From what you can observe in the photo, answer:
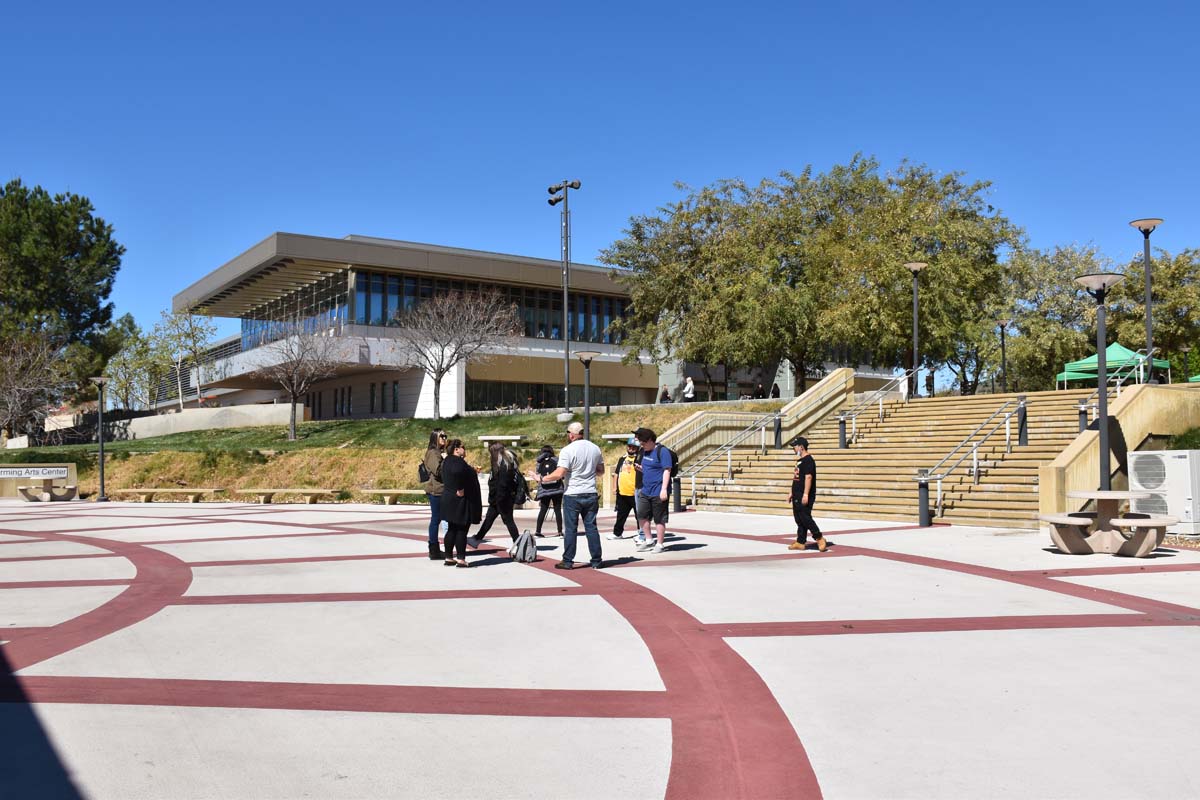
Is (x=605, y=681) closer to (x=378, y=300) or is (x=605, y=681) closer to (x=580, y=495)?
(x=580, y=495)

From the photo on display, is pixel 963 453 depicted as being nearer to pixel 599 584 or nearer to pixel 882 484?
pixel 882 484

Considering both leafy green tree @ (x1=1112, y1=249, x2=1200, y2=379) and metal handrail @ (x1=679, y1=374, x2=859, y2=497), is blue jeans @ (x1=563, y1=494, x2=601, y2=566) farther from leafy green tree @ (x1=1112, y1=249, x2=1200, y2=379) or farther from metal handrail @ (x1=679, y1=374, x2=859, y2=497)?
leafy green tree @ (x1=1112, y1=249, x2=1200, y2=379)

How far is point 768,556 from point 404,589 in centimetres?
483

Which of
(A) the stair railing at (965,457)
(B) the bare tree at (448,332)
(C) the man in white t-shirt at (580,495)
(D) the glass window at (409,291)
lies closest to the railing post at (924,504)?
(A) the stair railing at (965,457)

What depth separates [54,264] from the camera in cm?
5741

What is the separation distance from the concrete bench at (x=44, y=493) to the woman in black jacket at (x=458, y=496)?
23.4m

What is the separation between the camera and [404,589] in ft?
30.9

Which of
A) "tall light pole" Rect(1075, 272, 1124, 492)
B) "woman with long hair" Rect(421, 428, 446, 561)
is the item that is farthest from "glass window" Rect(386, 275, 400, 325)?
"tall light pole" Rect(1075, 272, 1124, 492)

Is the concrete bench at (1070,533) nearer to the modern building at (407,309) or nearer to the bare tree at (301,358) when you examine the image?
the modern building at (407,309)

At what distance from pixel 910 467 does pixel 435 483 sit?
11722 mm

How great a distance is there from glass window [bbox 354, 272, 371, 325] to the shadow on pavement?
46.6 meters

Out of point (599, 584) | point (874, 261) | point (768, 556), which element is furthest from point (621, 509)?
point (874, 261)

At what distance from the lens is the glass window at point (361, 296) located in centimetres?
5053

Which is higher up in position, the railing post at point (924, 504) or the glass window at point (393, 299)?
the glass window at point (393, 299)
